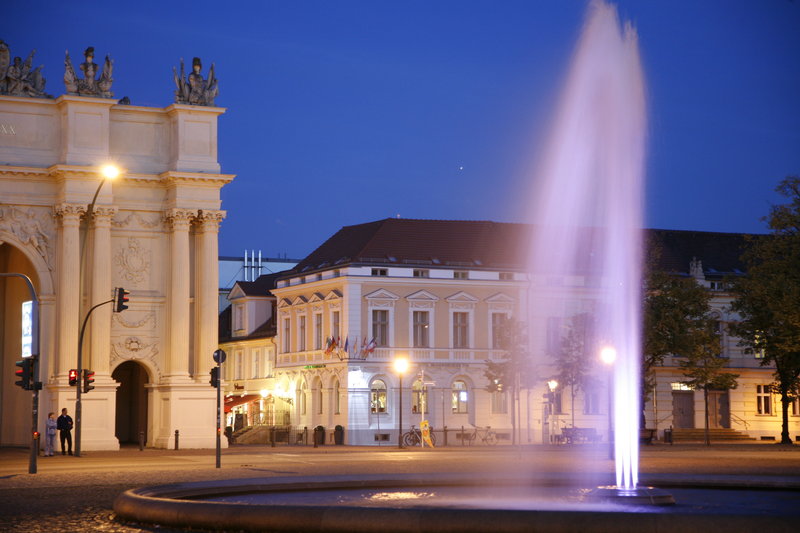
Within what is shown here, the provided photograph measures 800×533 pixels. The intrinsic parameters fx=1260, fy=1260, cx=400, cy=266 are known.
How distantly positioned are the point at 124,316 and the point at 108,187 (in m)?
5.75

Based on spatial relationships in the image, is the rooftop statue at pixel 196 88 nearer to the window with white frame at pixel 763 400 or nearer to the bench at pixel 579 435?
the bench at pixel 579 435

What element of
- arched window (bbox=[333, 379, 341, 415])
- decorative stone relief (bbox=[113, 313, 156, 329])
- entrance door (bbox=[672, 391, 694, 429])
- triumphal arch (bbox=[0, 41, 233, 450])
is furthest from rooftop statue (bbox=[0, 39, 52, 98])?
entrance door (bbox=[672, 391, 694, 429])

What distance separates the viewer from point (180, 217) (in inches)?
2157

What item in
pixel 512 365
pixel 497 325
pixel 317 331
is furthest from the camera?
pixel 317 331

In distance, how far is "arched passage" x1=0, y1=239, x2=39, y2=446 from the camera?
56.3 metres

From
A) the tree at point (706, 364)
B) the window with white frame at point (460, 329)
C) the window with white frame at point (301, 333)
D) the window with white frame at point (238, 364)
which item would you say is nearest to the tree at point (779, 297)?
the tree at point (706, 364)

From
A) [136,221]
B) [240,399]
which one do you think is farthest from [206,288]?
[240,399]

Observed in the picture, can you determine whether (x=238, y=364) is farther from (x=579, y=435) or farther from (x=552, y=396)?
(x=579, y=435)

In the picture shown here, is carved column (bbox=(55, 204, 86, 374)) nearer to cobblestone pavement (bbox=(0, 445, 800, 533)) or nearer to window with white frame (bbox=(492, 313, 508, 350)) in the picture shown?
cobblestone pavement (bbox=(0, 445, 800, 533))

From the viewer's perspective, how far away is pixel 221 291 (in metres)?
102

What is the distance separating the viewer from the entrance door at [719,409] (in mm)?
78188

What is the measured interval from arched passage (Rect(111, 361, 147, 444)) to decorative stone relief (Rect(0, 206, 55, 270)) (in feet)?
25.6

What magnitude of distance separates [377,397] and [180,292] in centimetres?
1922

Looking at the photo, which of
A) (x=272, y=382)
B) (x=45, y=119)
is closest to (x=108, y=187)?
(x=45, y=119)
